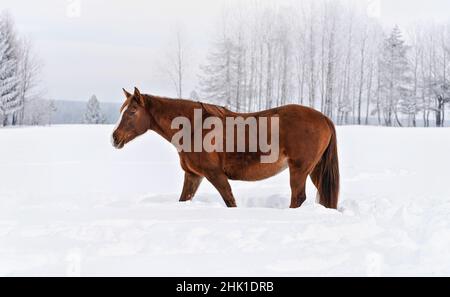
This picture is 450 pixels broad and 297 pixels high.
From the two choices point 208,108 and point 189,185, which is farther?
point 189,185

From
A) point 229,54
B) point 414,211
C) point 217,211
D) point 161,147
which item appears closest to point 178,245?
point 217,211

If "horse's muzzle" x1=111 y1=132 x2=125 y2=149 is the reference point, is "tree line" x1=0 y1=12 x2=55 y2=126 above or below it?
above

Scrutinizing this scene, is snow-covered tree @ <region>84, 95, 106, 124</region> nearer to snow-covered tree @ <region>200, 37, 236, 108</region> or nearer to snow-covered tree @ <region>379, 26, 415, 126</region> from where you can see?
snow-covered tree @ <region>200, 37, 236, 108</region>

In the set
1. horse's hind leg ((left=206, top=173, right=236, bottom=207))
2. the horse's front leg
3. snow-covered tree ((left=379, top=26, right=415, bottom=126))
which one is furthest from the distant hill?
snow-covered tree ((left=379, top=26, right=415, bottom=126))

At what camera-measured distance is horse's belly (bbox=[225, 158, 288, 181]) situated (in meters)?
3.23

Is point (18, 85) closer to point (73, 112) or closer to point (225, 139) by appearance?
point (73, 112)

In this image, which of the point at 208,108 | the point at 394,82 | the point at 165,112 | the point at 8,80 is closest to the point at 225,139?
the point at 208,108

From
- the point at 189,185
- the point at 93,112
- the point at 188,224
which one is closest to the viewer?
the point at 188,224

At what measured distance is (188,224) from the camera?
2592 millimetres

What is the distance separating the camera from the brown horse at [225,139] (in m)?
3.18

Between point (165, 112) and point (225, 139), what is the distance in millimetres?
529

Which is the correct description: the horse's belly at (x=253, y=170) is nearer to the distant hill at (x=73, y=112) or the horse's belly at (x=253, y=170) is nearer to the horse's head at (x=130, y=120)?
Result: the horse's head at (x=130, y=120)
